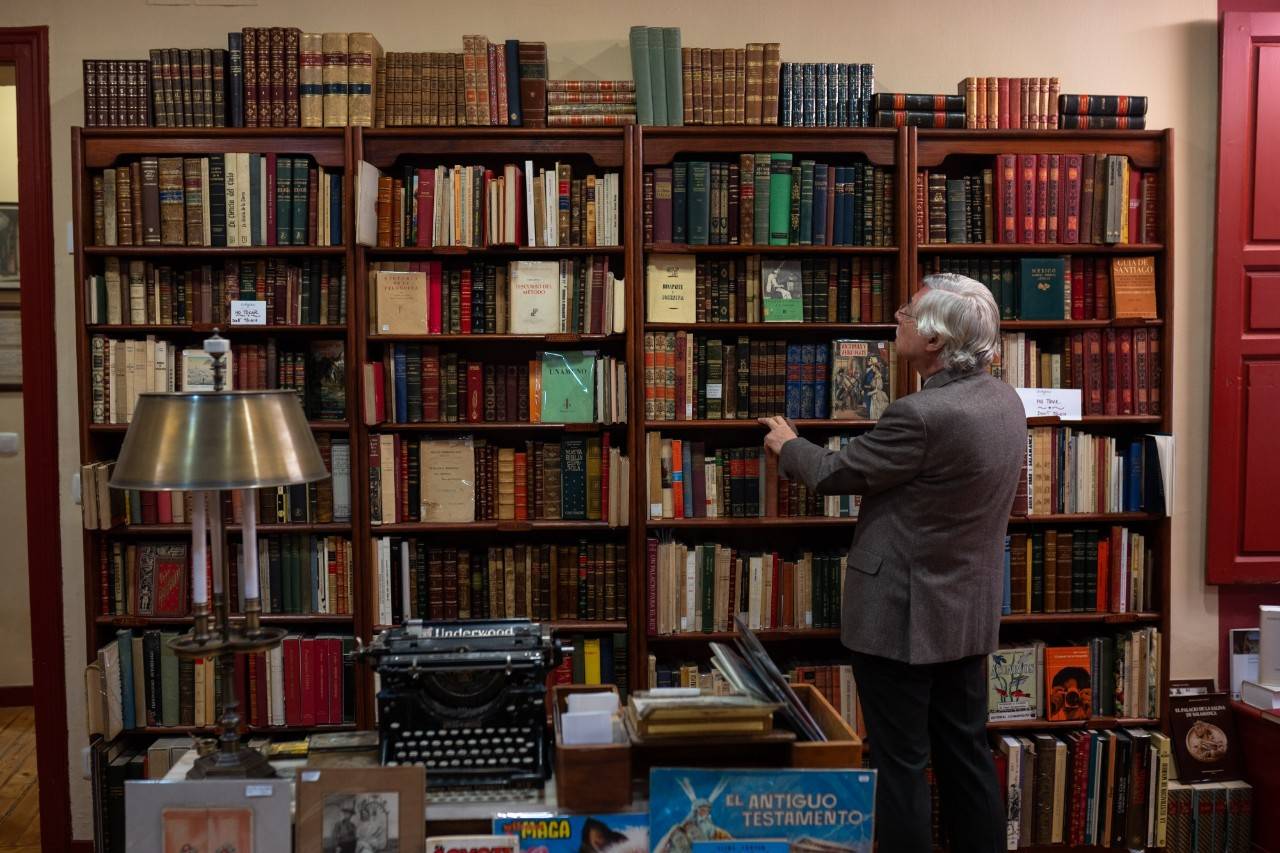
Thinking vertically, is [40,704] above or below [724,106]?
below

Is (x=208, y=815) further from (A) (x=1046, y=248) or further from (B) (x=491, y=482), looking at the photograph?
(A) (x=1046, y=248)

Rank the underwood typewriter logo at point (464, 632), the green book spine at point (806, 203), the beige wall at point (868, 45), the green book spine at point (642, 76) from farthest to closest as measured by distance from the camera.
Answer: the beige wall at point (868, 45)
the green book spine at point (806, 203)
the green book spine at point (642, 76)
the underwood typewriter logo at point (464, 632)

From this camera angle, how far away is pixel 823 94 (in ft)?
10.5

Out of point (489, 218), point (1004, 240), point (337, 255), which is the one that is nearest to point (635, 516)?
point (489, 218)

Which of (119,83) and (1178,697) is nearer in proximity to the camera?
(119,83)

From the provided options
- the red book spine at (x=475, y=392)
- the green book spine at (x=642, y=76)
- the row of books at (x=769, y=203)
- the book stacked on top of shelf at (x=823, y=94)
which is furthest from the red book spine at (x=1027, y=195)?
the red book spine at (x=475, y=392)

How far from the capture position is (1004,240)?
3248 millimetres

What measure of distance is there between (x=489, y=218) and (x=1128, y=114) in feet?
6.77

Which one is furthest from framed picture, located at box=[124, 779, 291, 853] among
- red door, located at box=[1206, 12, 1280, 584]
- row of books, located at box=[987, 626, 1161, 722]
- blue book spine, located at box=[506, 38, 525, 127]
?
red door, located at box=[1206, 12, 1280, 584]

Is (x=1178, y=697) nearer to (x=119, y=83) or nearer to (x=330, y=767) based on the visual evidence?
(x=330, y=767)

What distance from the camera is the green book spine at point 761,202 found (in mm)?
3182

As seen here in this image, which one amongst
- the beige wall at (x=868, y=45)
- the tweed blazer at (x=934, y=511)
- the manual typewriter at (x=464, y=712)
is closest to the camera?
the manual typewriter at (x=464, y=712)

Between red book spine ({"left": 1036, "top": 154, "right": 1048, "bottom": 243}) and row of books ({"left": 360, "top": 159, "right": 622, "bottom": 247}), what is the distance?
4.38 feet

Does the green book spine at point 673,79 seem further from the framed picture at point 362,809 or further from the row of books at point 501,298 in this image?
the framed picture at point 362,809
